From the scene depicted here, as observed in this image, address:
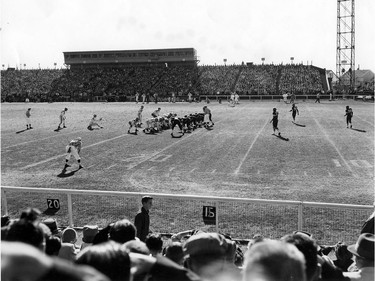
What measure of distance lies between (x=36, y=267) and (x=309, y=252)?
2177mm

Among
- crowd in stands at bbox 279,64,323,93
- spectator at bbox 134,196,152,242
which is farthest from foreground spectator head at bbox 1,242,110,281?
crowd in stands at bbox 279,64,323,93

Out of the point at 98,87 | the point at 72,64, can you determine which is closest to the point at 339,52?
the point at 98,87

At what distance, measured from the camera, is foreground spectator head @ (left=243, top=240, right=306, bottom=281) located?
6.71 feet

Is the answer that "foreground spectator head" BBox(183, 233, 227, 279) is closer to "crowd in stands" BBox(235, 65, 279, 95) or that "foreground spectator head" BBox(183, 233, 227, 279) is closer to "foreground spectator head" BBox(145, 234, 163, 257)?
"foreground spectator head" BBox(145, 234, 163, 257)

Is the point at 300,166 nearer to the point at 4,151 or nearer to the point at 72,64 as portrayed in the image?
the point at 4,151

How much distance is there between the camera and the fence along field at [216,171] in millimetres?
10031

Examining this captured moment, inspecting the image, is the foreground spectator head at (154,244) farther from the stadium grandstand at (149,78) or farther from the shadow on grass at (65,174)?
the stadium grandstand at (149,78)

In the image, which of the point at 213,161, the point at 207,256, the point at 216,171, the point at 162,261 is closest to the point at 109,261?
the point at 162,261

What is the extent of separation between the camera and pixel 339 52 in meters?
70.9

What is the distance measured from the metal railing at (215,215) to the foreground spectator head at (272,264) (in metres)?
6.10

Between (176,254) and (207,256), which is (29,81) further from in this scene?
(207,256)

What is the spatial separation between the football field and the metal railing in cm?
199

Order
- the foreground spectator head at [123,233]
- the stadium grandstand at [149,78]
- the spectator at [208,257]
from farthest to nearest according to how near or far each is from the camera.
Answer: the stadium grandstand at [149,78] < the foreground spectator head at [123,233] < the spectator at [208,257]

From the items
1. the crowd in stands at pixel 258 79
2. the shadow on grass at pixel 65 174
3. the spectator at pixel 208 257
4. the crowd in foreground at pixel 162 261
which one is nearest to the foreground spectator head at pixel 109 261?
the crowd in foreground at pixel 162 261
